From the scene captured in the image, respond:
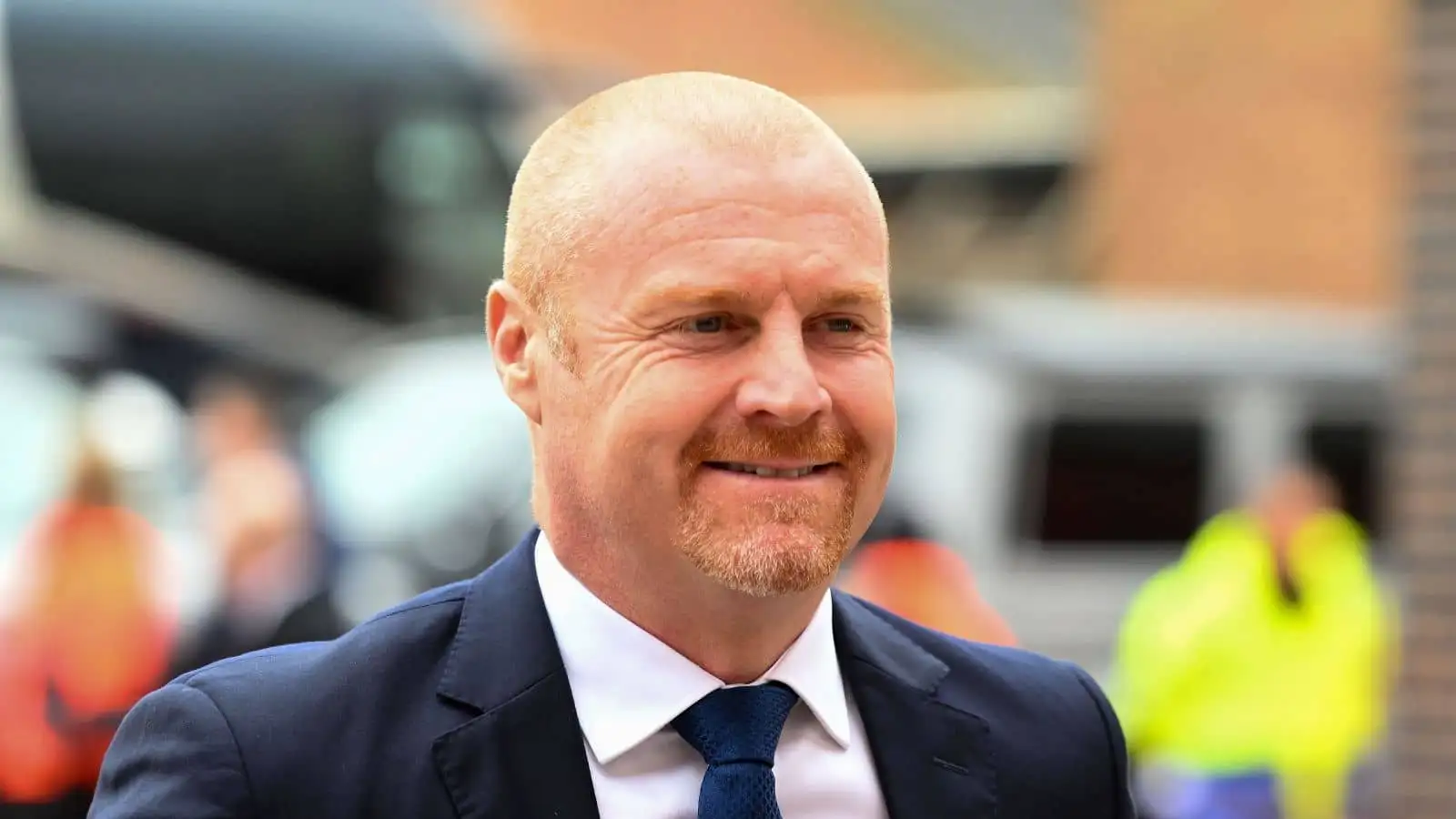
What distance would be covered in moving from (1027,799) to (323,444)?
8.52m

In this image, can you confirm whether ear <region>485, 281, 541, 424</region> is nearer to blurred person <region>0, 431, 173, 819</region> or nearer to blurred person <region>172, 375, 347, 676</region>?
blurred person <region>172, 375, 347, 676</region>

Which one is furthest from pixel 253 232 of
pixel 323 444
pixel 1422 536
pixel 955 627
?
pixel 1422 536

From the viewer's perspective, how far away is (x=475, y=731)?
7.21 ft

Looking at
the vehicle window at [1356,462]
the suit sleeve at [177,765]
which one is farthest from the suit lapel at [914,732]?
the vehicle window at [1356,462]

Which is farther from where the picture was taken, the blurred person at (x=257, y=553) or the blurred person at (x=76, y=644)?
the blurred person at (x=76, y=644)

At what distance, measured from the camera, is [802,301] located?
2.16 metres

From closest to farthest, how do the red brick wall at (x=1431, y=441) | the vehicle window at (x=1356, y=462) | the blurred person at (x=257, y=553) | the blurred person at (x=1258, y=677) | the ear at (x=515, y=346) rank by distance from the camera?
the ear at (x=515, y=346) < the red brick wall at (x=1431, y=441) < the blurred person at (x=257, y=553) < the blurred person at (x=1258, y=677) < the vehicle window at (x=1356, y=462)

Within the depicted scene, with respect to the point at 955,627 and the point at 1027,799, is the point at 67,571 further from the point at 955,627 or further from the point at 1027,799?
the point at 1027,799

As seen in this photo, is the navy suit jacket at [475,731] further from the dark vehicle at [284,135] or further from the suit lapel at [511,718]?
the dark vehicle at [284,135]

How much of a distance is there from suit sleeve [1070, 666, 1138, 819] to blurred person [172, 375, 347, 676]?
3.43m

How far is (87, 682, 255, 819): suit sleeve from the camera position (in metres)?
2.07

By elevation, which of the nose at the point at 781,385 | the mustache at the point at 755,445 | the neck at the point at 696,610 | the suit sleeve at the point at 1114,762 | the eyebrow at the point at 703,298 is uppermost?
the eyebrow at the point at 703,298

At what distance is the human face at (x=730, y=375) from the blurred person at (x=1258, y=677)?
17.6 feet

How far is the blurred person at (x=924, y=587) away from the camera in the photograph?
6.24m
